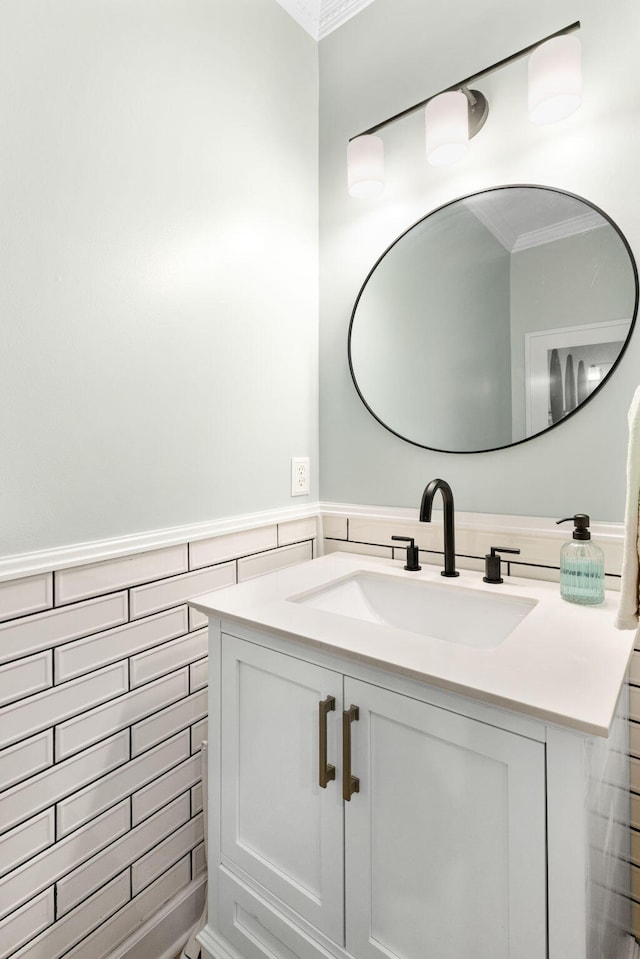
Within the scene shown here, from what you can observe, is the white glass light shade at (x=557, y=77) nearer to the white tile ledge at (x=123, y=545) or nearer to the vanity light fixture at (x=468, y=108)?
the vanity light fixture at (x=468, y=108)

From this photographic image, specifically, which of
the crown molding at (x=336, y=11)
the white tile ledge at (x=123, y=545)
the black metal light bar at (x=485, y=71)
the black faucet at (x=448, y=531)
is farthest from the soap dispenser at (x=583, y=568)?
the crown molding at (x=336, y=11)

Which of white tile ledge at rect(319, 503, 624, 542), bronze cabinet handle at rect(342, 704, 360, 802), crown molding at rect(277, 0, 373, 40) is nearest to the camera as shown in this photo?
bronze cabinet handle at rect(342, 704, 360, 802)

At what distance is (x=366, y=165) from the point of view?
1359 mm

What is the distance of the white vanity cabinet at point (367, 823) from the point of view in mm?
655

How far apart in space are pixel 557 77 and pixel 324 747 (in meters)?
1.43

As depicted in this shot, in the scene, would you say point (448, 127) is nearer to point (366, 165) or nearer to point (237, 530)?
point (366, 165)

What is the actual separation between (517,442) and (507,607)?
41 cm

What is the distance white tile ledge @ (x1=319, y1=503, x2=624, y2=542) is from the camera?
1.08 meters

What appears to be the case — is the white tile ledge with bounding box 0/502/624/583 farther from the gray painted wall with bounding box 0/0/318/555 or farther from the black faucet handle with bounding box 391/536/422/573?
the black faucet handle with bounding box 391/536/422/573

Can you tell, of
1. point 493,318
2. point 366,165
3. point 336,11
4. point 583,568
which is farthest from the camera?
point 336,11

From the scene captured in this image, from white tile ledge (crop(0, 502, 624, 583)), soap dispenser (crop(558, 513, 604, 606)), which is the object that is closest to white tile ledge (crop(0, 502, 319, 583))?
white tile ledge (crop(0, 502, 624, 583))

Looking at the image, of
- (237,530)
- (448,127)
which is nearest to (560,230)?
(448,127)

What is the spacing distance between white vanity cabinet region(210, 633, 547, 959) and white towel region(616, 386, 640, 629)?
9.9 inches

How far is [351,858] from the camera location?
81cm
